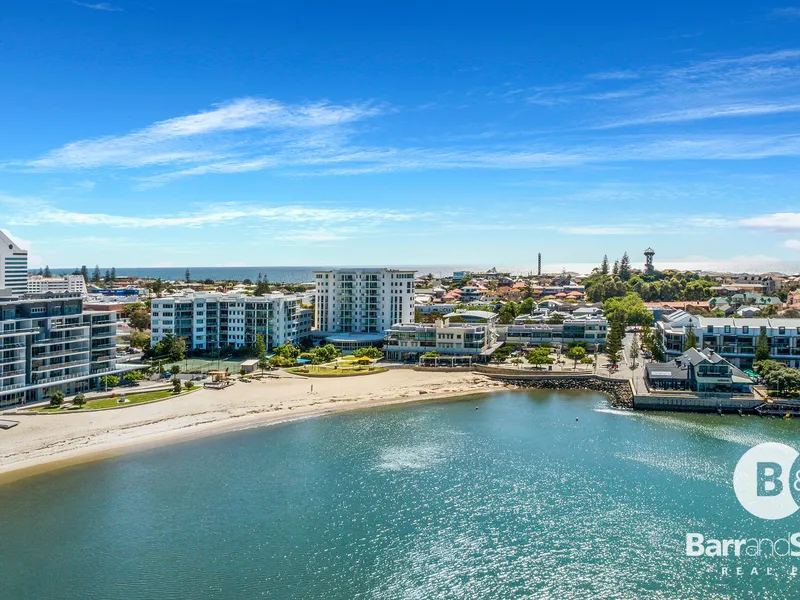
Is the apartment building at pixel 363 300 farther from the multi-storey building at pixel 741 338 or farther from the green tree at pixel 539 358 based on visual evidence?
the multi-storey building at pixel 741 338

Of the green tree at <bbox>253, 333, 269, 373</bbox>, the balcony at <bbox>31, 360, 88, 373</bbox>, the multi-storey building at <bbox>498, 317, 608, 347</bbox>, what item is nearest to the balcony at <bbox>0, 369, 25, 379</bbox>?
the balcony at <bbox>31, 360, 88, 373</bbox>

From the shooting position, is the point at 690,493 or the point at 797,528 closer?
the point at 797,528

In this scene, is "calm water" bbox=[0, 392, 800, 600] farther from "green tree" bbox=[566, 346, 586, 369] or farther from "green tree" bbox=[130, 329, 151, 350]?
"green tree" bbox=[130, 329, 151, 350]

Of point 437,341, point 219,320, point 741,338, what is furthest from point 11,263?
point 741,338

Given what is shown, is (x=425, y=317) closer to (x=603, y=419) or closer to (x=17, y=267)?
(x=603, y=419)

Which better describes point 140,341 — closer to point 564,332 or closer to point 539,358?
point 539,358

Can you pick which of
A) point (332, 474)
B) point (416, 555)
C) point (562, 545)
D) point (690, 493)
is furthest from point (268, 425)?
point (690, 493)
